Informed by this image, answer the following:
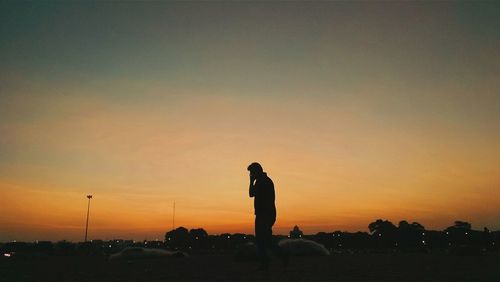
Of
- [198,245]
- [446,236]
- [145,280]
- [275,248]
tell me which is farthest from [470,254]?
[198,245]

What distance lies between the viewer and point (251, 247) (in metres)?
18.9

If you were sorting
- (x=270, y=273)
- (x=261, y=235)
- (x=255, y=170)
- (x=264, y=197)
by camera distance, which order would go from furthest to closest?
(x=255, y=170) < (x=264, y=197) < (x=261, y=235) < (x=270, y=273)

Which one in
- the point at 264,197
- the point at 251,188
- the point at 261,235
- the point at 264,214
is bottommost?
the point at 261,235

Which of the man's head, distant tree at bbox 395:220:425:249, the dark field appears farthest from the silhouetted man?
distant tree at bbox 395:220:425:249

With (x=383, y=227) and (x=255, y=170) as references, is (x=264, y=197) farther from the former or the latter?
(x=383, y=227)

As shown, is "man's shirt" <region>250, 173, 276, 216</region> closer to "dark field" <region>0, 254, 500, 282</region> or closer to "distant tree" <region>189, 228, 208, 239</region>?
"dark field" <region>0, 254, 500, 282</region>

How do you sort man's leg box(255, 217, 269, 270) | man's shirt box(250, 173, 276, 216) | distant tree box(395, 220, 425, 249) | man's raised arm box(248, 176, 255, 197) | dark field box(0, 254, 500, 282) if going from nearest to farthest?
dark field box(0, 254, 500, 282), man's leg box(255, 217, 269, 270), man's shirt box(250, 173, 276, 216), man's raised arm box(248, 176, 255, 197), distant tree box(395, 220, 425, 249)

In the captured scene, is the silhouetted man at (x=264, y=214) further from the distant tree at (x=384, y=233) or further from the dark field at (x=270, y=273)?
the distant tree at (x=384, y=233)

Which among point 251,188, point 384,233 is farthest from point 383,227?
point 251,188

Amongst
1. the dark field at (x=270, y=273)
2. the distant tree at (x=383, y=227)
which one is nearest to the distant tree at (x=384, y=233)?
the distant tree at (x=383, y=227)

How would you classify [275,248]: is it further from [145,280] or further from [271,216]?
[145,280]

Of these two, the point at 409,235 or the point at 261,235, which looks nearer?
the point at 261,235

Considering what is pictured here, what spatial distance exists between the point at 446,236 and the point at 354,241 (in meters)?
32.9

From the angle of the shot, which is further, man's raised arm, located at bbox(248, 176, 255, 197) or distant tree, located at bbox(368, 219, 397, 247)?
distant tree, located at bbox(368, 219, 397, 247)
